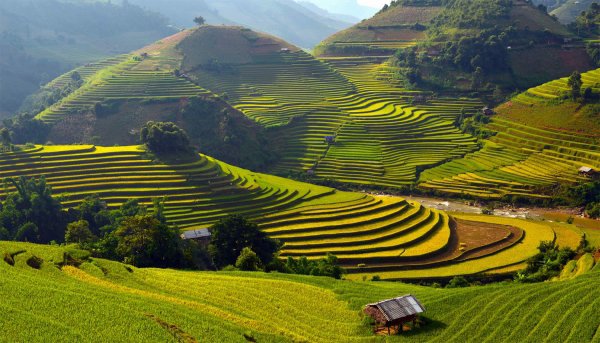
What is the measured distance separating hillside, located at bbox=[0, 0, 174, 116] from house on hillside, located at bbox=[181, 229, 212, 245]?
87.9 metres

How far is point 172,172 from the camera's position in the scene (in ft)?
156

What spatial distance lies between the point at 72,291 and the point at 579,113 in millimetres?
58087

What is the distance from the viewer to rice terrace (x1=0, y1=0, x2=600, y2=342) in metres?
21.7

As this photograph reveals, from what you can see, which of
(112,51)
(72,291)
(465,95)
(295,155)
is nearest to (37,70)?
(112,51)

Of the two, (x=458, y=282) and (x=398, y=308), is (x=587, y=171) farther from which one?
(x=398, y=308)

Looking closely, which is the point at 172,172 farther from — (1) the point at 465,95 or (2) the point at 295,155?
(1) the point at 465,95

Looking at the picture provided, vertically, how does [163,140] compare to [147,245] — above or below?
above

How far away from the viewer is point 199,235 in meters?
38.2

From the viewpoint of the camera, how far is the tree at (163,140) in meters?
49.7

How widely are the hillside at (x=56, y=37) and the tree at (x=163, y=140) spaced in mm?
73547

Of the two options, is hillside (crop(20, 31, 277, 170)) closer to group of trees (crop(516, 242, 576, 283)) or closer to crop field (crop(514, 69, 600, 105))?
crop field (crop(514, 69, 600, 105))

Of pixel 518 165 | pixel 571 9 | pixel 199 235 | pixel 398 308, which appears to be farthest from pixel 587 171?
pixel 571 9

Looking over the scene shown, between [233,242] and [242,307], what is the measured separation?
11262 mm

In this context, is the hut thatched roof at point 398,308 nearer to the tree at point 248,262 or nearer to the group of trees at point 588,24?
the tree at point 248,262
